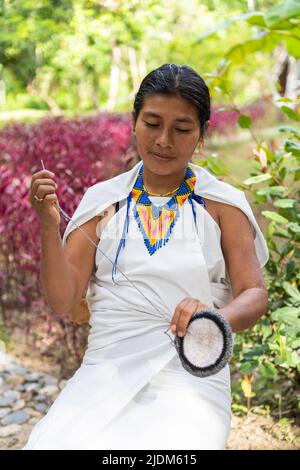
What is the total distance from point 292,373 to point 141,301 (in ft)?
4.89

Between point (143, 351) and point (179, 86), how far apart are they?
2.22 feet

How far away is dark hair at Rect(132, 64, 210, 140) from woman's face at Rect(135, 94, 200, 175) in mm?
15

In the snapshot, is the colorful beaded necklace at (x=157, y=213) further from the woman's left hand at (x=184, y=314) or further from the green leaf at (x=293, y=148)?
the green leaf at (x=293, y=148)

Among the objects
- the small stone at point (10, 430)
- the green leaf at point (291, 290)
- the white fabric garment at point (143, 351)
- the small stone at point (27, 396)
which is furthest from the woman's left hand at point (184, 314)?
the small stone at point (27, 396)

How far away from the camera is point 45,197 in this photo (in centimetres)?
158

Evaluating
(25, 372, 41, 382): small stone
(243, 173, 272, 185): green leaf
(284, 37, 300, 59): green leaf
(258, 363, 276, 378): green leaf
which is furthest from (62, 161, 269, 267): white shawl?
(25, 372, 41, 382): small stone

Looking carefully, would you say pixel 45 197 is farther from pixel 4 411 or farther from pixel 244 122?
pixel 4 411

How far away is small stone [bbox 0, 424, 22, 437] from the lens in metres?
2.92

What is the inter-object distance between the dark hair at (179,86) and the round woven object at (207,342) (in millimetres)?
575

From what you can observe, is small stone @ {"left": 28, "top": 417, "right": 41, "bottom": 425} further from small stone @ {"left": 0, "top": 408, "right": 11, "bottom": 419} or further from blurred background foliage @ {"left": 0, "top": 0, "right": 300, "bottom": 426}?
blurred background foliage @ {"left": 0, "top": 0, "right": 300, "bottom": 426}

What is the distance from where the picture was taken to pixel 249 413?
2.91 metres

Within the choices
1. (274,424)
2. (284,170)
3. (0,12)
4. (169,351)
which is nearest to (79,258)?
(169,351)
